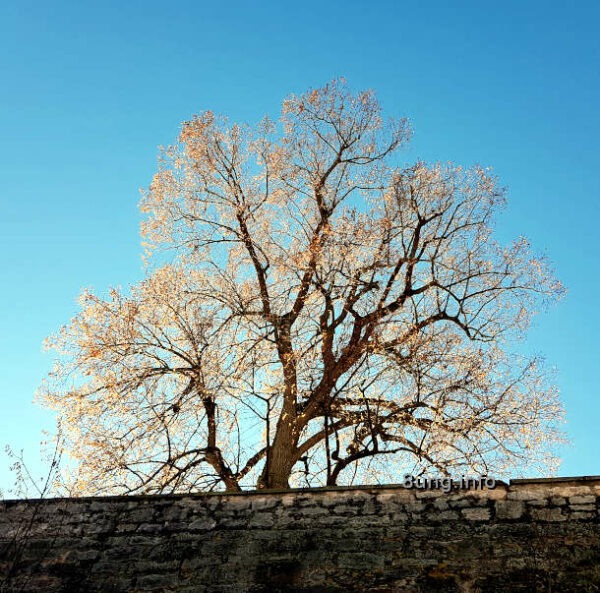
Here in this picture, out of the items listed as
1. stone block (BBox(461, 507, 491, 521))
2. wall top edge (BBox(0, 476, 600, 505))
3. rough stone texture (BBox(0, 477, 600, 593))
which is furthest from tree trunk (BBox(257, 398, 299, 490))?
stone block (BBox(461, 507, 491, 521))

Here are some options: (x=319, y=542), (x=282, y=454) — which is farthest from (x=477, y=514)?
(x=282, y=454)

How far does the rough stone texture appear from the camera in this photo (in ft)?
18.7

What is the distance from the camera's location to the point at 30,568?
663 cm

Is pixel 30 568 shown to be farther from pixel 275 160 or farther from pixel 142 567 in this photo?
pixel 275 160

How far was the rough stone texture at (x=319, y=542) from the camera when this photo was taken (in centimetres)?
570

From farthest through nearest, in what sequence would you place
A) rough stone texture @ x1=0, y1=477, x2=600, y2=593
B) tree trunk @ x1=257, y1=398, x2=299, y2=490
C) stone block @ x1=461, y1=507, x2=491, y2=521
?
tree trunk @ x1=257, y1=398, x2=299, y2=490 < stone block @ x1=461, y1=507, x2=491, y2=521 < rough stone texture @ x1=0, y1=477, x2=600, y2=593

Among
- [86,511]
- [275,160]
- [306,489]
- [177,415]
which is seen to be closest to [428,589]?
[306,489]

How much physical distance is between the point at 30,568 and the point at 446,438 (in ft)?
27.0

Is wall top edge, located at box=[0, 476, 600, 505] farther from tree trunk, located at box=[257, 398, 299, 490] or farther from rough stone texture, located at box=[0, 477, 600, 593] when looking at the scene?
tree trunk, located at box=[257, 398, 299, 490]

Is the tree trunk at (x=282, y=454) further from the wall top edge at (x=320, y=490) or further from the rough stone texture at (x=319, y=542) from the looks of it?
the rough stone texture at (x=319, y=542)

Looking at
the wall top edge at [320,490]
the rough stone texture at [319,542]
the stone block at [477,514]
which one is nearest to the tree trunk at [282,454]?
the wall top edge at [320,490]

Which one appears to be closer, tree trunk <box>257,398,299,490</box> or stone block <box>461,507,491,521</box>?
stone block <box>461,507,491,521</box>

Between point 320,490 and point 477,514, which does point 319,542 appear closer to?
point 320,490

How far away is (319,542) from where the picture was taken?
6.29 meters
